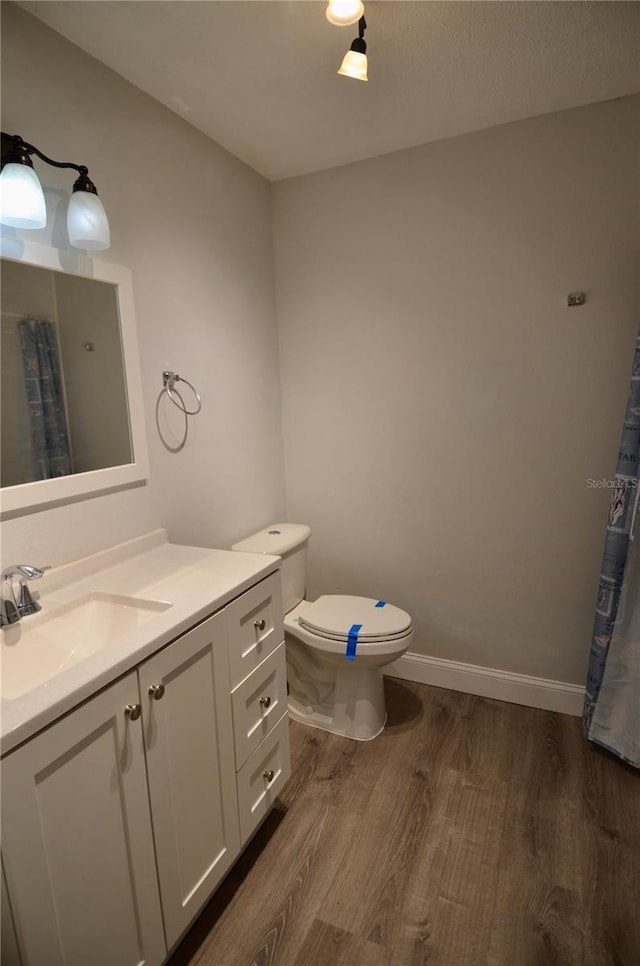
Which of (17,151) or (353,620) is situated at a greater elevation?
(17,151)

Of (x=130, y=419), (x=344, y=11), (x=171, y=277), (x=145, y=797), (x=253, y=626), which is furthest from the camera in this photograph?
(x=171, y=277)

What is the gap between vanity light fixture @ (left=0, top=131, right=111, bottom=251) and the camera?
112 centimetres

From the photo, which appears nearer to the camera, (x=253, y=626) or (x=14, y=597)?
(x=14, y=597)

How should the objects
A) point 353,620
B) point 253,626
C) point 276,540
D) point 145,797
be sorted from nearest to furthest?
1. point 145,797
2. point 253,626
3. point 353,620
4. point 276,540

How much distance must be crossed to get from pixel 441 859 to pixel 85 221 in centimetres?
208

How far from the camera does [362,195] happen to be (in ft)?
7.08

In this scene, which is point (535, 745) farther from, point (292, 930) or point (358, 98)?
point (358, 98)

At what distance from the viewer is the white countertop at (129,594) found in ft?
2.76

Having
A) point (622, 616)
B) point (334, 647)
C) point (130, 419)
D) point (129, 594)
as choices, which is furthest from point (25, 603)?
point (622, 616)

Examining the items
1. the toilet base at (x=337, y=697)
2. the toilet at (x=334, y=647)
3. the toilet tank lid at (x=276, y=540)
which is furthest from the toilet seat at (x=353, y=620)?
the toilet tank lid at (x=276, y=540)

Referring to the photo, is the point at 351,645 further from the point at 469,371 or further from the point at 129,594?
the point at 469,371

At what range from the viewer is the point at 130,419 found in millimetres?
1596

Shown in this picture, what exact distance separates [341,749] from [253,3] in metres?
2.42

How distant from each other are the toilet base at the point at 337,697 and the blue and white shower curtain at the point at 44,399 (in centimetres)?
124
